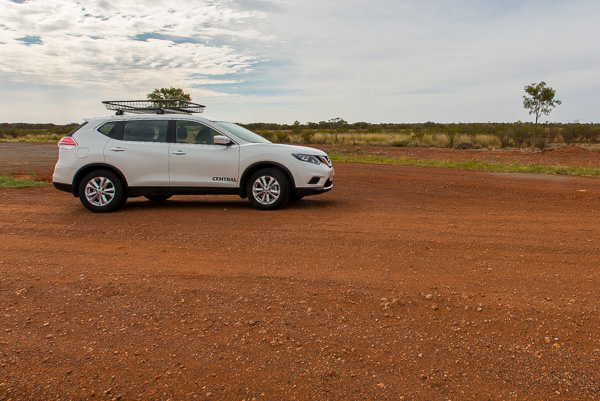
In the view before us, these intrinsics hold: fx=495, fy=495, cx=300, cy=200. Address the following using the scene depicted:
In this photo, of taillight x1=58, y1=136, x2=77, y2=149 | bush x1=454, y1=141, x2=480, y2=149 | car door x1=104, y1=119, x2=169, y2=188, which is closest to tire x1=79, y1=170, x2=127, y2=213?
car door x1=104, y1=119, x2=169, y2=188

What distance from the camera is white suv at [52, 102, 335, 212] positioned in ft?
28.8

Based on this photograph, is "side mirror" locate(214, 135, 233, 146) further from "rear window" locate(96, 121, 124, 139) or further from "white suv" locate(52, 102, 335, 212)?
"rear window" locate(96, 121, 124, 139)

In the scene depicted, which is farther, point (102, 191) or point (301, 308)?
point (102, 191)

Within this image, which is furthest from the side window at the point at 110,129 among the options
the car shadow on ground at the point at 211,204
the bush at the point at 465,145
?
the bush at the point at 465,145

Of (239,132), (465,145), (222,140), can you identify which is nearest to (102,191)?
(222,140)

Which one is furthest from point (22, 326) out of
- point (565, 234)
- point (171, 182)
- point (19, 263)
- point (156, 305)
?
point (565, 234)

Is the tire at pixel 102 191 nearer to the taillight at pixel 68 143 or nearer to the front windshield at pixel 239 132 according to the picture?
the taillight at pixel 68 143

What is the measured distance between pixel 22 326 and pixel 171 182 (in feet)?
16.8

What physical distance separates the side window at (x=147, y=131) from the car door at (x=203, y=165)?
13.6 inches

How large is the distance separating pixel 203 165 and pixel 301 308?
5.18 metres

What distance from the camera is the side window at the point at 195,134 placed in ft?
29.4

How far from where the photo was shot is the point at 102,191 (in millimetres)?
8734

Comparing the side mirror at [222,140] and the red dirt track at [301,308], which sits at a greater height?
the side mirror at [222,140]

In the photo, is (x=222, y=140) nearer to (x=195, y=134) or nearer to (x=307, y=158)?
(x=195, y=134)
